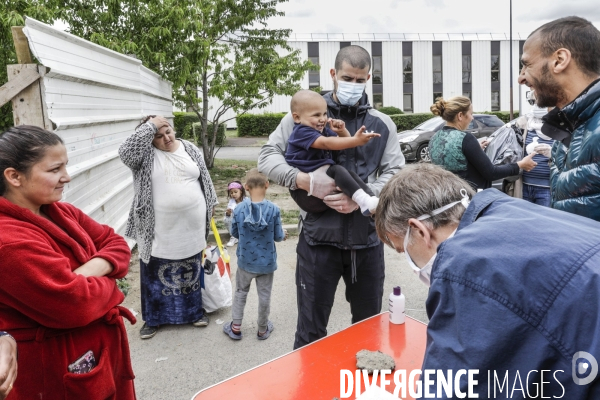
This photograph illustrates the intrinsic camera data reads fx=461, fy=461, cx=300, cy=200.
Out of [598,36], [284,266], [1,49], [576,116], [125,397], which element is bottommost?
[284,266]

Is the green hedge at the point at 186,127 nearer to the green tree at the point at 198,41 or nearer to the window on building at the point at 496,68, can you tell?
the green tree at the point at 198,41

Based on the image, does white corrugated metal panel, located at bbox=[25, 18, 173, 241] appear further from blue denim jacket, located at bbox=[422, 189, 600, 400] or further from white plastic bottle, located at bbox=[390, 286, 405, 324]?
blue denim jacket, located at bbox=[422, 189, 600, 400]

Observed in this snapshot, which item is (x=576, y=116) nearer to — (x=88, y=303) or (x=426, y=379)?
(x=426, y=379)

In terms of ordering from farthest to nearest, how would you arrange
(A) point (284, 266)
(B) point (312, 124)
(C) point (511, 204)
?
(A) point (284, 266) → (B) point (312, 124) → (C) point (511, 204)

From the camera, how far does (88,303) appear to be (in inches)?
75.2

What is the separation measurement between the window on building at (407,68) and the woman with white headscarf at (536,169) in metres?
37.6

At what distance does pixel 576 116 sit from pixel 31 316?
8.32ft

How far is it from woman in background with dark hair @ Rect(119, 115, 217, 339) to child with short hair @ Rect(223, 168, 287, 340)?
38cm

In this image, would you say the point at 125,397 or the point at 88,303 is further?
the point at 125,397

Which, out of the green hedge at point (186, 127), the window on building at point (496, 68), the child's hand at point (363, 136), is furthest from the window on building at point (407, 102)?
the child's hand at point (363, 136)

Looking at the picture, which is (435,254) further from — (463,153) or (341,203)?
(463,153)

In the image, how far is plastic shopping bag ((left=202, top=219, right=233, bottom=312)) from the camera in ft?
13.8

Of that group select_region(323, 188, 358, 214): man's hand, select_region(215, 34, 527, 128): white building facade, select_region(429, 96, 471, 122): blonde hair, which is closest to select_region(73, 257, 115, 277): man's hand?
select_region(323, 188, 358, 214): man's hand

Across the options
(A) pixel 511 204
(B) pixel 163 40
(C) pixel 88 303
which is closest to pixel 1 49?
(B) pixel 163 40
